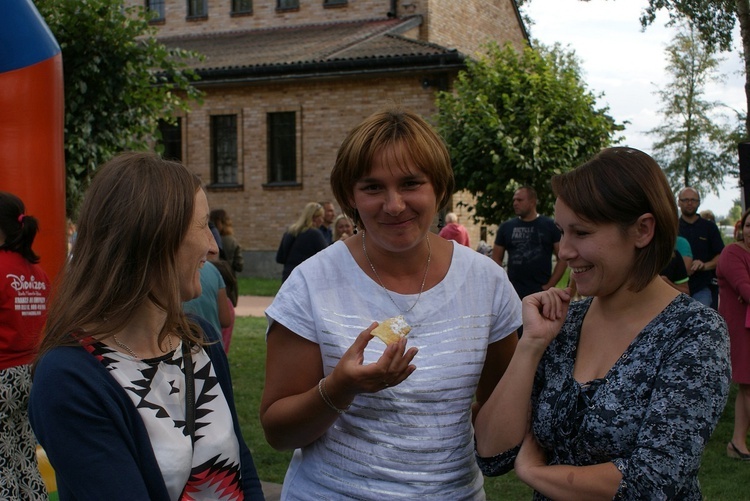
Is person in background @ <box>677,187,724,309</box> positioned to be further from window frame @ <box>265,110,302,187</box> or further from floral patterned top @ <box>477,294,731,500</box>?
window frame @ <box>265,110,302,187</box>

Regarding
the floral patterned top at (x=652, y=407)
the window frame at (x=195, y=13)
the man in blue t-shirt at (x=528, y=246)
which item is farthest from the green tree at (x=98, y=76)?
the window frame at (x=195, y=13)

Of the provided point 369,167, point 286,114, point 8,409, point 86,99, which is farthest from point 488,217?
point 369,167

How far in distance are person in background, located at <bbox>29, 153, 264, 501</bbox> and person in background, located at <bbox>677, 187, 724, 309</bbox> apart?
8582mm

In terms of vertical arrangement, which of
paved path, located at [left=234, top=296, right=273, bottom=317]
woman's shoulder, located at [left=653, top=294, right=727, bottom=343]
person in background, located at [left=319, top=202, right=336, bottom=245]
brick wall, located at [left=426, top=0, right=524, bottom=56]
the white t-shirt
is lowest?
paved path, located at [left=234, top=296, right=273, bottom=317]

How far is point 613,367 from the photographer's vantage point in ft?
7.13

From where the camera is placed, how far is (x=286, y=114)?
26000 millimetres

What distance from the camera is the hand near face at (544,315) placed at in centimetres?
231

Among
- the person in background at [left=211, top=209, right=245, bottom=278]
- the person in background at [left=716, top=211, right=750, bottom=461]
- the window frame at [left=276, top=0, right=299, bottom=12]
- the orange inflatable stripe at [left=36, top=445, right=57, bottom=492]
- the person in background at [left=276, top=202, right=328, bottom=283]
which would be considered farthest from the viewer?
the window frame at [left=276, top=0, right=299, bottom=12]

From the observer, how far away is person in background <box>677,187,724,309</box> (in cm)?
999

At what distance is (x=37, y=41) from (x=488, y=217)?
12.3 meters

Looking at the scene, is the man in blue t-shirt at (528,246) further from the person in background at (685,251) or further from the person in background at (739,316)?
the person in background at (739,316)

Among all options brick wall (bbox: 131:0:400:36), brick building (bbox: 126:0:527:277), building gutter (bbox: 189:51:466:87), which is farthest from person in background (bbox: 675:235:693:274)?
brick wall (bbox: 131:0:400:36)

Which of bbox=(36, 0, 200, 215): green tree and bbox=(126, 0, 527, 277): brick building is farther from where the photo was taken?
bbox=(126, 0, 527, 277): brick building

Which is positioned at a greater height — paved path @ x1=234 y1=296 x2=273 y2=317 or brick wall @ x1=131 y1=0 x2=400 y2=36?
brick wall @ x1=131 y1=0 x2=400 y2=36
